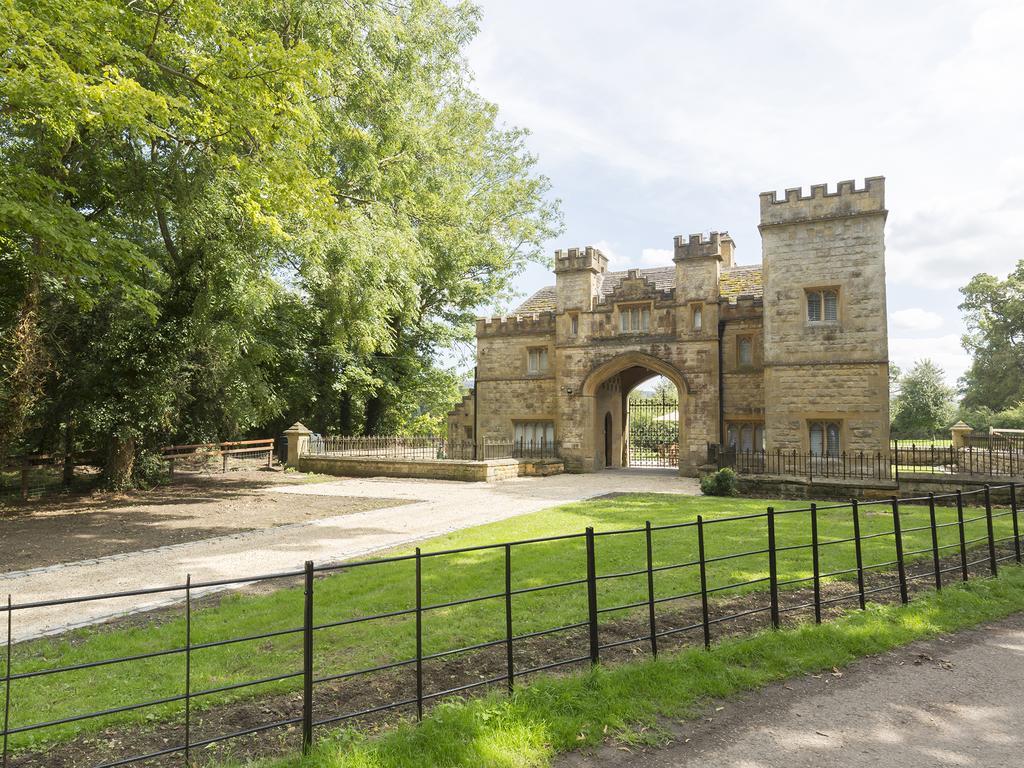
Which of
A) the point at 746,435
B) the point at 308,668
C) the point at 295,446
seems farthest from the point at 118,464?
the point at 746,435

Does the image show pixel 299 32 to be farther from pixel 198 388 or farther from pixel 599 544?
pixel 599 544

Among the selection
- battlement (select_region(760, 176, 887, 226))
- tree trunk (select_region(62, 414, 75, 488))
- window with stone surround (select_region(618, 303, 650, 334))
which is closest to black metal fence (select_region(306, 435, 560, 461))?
window with stone surround (select_region(618, 303, 650, 334))

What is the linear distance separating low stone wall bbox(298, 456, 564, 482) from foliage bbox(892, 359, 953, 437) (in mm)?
24958

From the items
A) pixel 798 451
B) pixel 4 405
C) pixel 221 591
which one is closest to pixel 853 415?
pixel 798 451

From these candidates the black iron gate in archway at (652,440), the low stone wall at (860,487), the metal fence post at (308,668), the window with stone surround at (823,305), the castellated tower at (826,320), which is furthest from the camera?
the black iron gate in archway at (652,440)

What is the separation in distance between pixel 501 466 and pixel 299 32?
45.7 feet

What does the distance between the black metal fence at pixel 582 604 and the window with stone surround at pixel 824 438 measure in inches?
336

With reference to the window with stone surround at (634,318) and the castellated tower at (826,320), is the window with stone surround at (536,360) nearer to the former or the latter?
the window with stone surround at (634,318)

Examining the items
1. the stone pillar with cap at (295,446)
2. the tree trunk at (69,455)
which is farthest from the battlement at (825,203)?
the tree trunk at (69,455)

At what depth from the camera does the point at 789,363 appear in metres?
20.0

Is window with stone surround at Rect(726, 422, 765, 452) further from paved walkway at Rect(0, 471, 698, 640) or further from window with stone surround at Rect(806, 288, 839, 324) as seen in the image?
paved walkway at Rect(0, 471, 698, 640)

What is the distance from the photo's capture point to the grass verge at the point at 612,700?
11.9ft

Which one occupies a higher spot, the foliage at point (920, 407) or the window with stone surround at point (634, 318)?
the window with stone surround at point (634, 318)

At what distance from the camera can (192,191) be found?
12906mm
